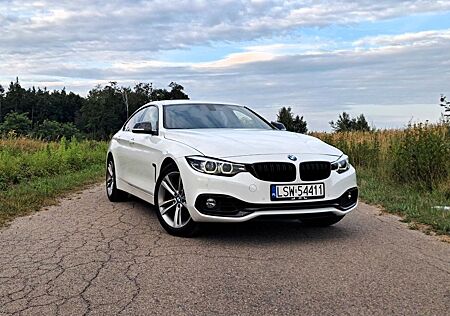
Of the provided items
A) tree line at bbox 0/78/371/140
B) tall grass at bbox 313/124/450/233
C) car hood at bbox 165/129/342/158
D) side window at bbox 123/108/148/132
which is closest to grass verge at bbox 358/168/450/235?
tall grass at bbox 313/124/450/233

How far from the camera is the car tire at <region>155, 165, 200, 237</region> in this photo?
19.3 ft

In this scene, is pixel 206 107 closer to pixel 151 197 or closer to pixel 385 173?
pixel 151 197

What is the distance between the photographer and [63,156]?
16.7m

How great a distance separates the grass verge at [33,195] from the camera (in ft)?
25.8

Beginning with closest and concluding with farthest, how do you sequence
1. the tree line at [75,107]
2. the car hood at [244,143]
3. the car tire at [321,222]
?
the car hood at [244,143] < the car tire at [321,222] < the tree line at [75,107]

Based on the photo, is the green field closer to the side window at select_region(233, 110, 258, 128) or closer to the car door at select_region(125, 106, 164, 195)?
the car door at select_region(125, 106, 164, 195)

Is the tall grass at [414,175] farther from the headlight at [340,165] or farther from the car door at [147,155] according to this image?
the car door at [147,155]

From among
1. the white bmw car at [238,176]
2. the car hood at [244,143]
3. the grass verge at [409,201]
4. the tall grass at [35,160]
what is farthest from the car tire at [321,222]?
the tall grass at [35,160]

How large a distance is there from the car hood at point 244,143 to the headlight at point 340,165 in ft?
0.26

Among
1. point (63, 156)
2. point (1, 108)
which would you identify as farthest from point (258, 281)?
point (1, 108)

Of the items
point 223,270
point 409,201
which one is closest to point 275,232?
point 223,270

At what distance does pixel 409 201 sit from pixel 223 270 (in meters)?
4.99

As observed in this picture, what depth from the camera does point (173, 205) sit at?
6.14 meters

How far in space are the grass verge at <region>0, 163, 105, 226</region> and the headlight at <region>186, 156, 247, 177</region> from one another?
113 inches
